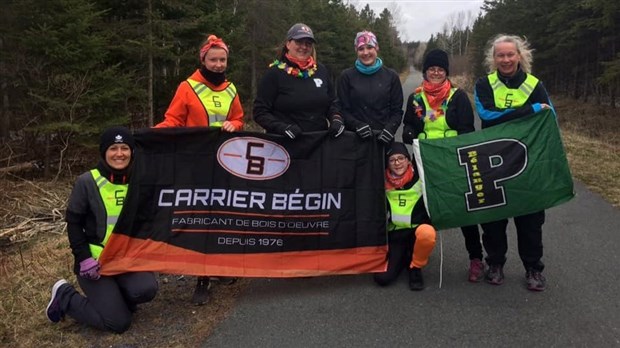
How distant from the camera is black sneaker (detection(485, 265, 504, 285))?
179 inches

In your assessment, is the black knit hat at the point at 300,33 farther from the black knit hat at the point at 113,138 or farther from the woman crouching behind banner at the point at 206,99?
the black knit hat at the point at 113,138

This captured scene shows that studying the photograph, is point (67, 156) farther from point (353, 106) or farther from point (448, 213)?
point (448, 213)

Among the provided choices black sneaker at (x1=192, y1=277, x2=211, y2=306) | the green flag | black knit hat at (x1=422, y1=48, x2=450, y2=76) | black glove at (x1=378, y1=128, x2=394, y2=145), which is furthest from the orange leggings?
black sneaker at (x1=192, y1=277, x2=211, y2=306)

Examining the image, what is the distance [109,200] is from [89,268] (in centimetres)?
58

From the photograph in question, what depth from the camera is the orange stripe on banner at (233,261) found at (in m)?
4.15

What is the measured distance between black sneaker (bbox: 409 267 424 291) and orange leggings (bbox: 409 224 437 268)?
82 mm

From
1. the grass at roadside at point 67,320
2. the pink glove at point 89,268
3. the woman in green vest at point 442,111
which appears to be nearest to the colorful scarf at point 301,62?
the woman in green vest at point 442,111

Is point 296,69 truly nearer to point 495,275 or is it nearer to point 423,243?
point 423,243

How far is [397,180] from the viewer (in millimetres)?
4738

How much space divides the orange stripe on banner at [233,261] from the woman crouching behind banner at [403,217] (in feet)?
0.46

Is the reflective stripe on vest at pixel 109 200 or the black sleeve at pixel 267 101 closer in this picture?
the reflective stripe on vest at pixel 109 200

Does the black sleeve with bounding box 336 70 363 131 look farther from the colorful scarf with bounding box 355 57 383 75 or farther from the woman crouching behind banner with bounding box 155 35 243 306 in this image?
the woman crouching behind banner with bounding box 155 35 243 306

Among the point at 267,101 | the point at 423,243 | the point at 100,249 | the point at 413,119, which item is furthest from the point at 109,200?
the point at 413,119

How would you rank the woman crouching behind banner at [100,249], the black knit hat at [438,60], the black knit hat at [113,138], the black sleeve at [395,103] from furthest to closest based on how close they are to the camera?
the black sleeve at [395,103] → the black knit hat at [438,60] → the black knit hat at [113,138] → the woman crouching behind banner at [100,249]
